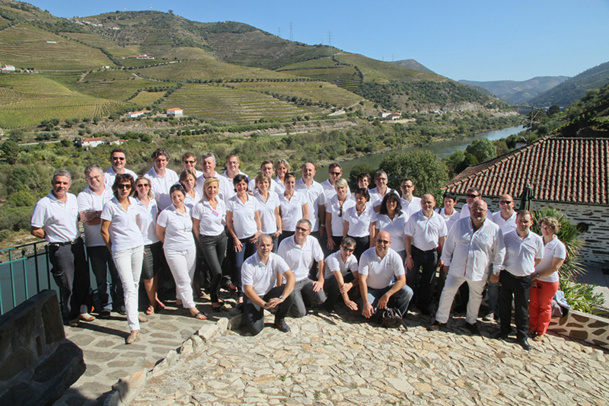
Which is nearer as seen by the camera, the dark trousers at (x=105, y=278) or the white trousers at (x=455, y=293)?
the dark trousers at (x=105, y=278)

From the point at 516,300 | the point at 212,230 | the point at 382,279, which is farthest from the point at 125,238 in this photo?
the point at 516,300

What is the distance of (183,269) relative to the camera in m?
4.74

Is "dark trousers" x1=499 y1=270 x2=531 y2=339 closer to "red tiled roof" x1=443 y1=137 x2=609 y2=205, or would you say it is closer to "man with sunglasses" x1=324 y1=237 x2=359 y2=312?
"man with sunglasses" x1=324 y1=237 x2=359 y2=312

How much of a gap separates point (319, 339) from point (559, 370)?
2988 millimetres

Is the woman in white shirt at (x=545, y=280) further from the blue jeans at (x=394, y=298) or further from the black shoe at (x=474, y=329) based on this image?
the blue jeans at (x=394, y=298)

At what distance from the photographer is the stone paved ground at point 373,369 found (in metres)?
3.66

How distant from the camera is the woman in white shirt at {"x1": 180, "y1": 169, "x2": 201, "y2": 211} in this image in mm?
5125

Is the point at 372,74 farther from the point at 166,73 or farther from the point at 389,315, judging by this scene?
the point at 389,315

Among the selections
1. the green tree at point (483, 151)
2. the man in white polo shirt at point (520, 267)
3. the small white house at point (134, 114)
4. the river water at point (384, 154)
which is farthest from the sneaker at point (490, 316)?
the small white house at point (134, 114)

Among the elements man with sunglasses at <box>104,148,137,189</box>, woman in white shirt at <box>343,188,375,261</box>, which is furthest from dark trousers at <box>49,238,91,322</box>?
→ woman in white shirt at <box>343,188,375,261</box>

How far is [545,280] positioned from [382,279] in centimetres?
213

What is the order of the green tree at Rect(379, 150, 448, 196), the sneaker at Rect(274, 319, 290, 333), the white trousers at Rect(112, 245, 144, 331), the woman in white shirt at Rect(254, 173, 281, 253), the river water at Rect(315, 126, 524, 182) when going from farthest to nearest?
the river water at Rect(315, 126, 524, 182) < the green tree at Rect(379, 150, 448, 196) < the woman in white shirt at Rect(254, 173, 281, 253) < the sneaker at Rect(274, 319, 290, 333) < the white trousers at Rect(112, 245, 144, 331)

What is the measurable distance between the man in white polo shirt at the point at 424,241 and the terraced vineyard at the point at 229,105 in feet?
217

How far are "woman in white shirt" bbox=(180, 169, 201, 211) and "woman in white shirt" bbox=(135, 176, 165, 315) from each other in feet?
1.45
